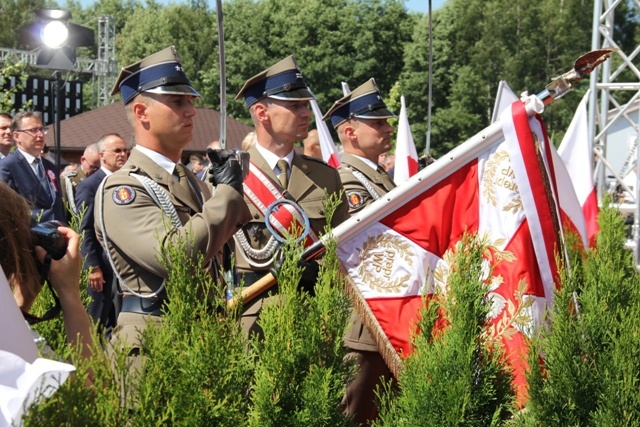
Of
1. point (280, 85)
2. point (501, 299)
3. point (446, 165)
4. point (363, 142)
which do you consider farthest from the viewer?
point (363, 142)

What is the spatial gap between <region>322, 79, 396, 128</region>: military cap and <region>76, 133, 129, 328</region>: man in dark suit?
198 centimetres

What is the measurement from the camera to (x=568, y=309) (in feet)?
11.9

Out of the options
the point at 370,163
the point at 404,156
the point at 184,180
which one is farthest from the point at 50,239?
the point at 404,156

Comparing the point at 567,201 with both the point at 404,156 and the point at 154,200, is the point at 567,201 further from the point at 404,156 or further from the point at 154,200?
the point at 404,156

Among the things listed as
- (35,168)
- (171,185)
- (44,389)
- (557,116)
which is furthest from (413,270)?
(557,116)

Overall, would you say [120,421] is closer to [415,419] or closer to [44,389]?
[44,389]

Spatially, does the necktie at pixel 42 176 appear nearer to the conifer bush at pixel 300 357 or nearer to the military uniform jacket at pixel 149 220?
the military uniform jacket at pixel 149 220

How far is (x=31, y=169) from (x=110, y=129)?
19662 millimetres

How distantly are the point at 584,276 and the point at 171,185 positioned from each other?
2.16 m

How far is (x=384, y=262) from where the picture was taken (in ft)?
14.0

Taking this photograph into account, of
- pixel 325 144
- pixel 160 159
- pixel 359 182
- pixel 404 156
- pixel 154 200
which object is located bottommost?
pixel 404 156

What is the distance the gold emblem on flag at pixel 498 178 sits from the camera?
4352mm

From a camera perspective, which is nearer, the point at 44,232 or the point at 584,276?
the point at 44,232

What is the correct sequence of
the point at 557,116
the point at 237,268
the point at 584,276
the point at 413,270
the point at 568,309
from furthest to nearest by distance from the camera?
the point at 557,116, the point at 584,276, the point at 237,268, the point at 413,270, the point at 568,309
